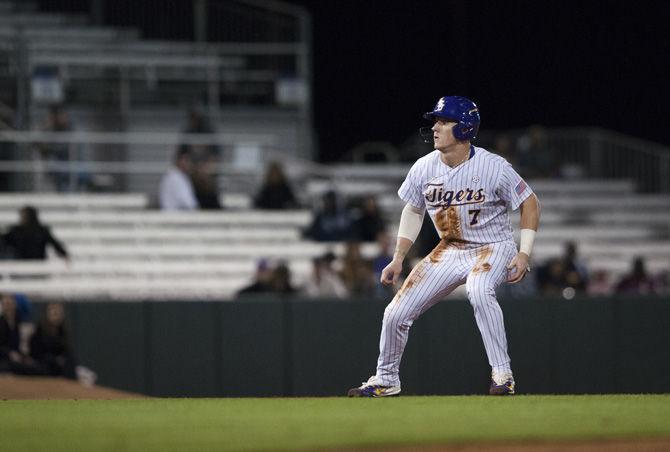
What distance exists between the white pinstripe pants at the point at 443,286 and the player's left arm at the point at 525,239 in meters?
0.13

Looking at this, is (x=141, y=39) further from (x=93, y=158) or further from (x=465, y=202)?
(x=465, y=202)

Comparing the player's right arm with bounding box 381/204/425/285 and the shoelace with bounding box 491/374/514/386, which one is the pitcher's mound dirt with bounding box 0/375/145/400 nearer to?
the player's right arm with bounding box 381/204/425/285

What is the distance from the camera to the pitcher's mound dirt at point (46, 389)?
525 inches

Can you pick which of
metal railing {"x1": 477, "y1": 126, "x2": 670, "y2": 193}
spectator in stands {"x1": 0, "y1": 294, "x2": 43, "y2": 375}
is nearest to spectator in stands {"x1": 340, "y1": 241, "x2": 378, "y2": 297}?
spectator in stands {"x1": 0, "y1": 294, "x2": 43, "y2": 375}

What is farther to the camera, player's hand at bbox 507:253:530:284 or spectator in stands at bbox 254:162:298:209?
spectator in stands at bbox 254:162:298:209

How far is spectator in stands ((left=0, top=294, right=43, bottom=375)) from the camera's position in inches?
555

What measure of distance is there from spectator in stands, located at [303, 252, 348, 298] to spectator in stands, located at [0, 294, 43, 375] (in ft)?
11.0

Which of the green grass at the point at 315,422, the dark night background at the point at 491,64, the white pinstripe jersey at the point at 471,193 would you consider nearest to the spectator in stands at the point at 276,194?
the dark night background at the point at 491,64

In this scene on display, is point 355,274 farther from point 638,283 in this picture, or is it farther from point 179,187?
point 638,283

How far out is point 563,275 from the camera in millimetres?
17234

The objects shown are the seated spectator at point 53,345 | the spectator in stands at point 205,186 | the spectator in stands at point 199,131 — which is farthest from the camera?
the spectator in stands at point 199,131

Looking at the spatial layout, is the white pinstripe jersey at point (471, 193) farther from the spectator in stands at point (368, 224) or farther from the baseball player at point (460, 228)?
the spectator in stands at point (368, 224)

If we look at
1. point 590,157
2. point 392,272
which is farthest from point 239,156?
point 392,272

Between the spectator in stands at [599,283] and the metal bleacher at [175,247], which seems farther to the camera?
the spectator in stands at [599,283]
